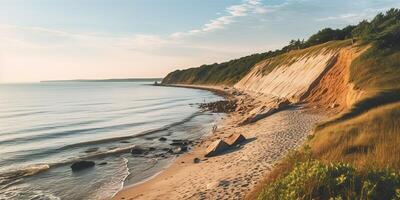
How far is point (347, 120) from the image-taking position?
20203 mm

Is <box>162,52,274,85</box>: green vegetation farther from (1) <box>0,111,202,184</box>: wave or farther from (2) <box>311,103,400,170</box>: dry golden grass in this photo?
(2) <box>311,103,400,170</box>: dry golden grass

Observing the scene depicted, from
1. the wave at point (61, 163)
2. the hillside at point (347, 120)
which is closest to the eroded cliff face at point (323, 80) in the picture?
the hillside at point (347, 120)

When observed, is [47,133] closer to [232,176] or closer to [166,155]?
[166,155]

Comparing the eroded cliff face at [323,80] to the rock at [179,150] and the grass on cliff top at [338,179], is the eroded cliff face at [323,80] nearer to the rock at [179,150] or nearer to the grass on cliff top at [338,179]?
the rock at [179,150]

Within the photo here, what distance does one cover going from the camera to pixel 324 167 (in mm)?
8602

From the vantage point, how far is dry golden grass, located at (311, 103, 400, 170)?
11.8 metres

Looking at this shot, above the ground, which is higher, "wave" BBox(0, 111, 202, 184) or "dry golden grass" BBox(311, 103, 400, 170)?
"dry golden grass" BBox(311, 103, 400, 170)

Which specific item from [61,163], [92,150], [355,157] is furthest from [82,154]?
[355,157]

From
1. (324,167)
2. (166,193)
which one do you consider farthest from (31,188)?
(324,167)

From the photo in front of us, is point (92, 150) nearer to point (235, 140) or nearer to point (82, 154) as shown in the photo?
point (82, 154)

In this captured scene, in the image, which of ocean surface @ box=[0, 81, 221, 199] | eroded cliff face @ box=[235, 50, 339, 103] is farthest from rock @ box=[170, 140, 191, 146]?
eroded cliff face @ box=[235, 50, 339, 103]

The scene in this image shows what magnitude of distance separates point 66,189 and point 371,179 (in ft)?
47.8

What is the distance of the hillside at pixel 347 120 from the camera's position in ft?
27.0

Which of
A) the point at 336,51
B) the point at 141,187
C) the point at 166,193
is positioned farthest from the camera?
the point at 336,51
